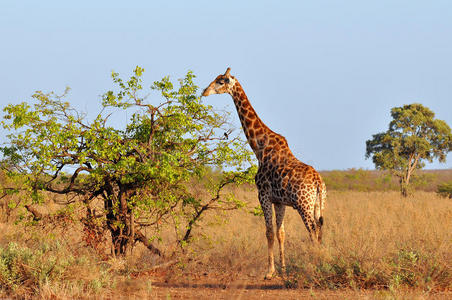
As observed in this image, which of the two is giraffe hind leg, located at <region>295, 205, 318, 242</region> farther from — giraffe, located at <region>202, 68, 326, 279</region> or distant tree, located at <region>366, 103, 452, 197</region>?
distant tree, located at <region>366, 103, 452, 197</region>

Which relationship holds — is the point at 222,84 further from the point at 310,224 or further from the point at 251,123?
the point at 310,224

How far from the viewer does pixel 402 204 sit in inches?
883

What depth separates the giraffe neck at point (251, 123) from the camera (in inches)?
460

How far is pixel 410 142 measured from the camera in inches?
1332

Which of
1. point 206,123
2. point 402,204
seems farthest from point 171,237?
point 402,204

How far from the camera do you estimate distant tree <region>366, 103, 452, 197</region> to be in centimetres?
3416

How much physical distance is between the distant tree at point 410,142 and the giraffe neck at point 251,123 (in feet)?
79.0

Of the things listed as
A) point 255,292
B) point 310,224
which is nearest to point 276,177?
point 310,224

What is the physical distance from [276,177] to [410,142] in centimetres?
2562

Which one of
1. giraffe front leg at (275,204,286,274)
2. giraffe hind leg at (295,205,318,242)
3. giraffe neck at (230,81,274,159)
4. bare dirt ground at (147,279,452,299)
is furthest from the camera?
giraffe neck at (230,81,274,159)

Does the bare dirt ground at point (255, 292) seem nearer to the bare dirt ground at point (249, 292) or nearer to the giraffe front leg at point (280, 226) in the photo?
the bare dirt ground at point (249, 292)

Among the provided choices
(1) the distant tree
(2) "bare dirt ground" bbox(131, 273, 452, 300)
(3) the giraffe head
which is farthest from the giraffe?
(1) the distant tree

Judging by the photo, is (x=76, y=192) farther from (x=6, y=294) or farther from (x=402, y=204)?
(x=402, y=204)

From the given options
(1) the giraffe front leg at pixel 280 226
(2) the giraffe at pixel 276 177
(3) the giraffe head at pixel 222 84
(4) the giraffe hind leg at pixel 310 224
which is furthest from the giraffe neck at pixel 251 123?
(4) the giraffe hind leg at pixel 310 224
